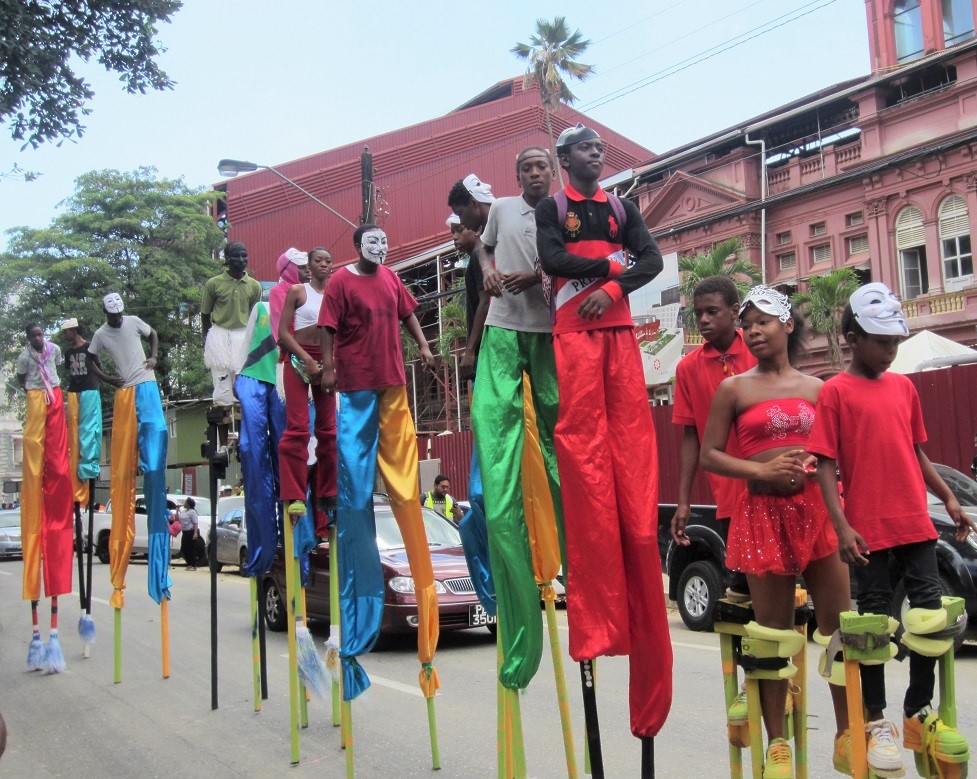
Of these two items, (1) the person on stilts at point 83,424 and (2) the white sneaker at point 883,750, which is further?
(1) the person on stilts at point 83,424

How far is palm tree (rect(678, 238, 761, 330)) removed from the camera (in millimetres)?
27391

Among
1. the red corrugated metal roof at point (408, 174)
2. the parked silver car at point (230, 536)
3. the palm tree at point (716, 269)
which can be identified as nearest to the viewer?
the parked silver car at point (230, 536)

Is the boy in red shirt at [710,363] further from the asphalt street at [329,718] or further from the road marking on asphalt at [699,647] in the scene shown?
the road marking on asphalt at [699,647]

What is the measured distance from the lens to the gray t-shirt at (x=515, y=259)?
4359mm

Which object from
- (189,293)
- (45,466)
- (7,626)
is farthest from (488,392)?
(189,293)

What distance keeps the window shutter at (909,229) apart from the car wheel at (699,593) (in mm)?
19120

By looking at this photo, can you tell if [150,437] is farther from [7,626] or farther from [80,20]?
[7,626]

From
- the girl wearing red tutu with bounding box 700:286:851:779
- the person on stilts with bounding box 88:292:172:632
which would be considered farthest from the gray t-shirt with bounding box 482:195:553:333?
the person on stilts with bounding box 88:292:172:632

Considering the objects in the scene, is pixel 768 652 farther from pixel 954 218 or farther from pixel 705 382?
pixel 954 218

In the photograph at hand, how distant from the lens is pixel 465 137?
39.8 metres

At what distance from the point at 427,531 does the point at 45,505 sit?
4242 mm

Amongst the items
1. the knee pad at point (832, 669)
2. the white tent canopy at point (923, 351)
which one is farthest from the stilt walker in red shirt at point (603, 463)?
the white tent canopy at point (923, 351)

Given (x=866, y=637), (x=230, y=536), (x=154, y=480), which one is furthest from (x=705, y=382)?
(x=230, y=536)

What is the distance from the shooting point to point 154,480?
7.80m
